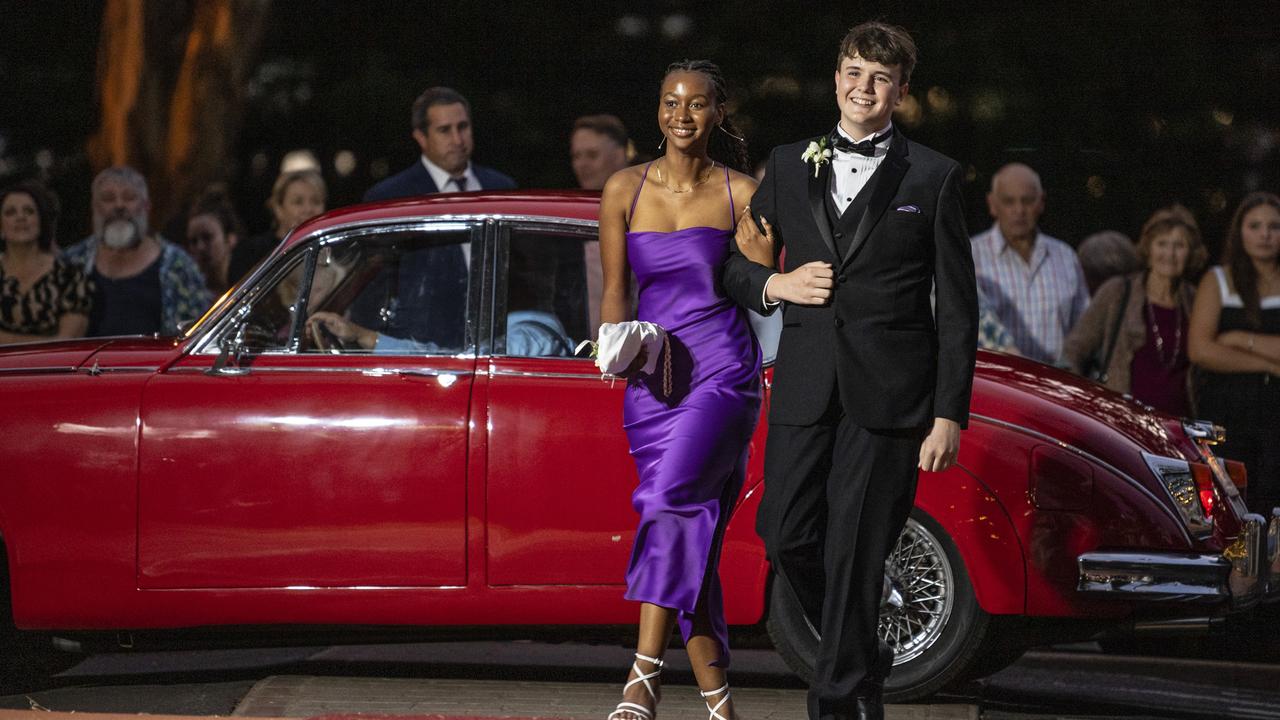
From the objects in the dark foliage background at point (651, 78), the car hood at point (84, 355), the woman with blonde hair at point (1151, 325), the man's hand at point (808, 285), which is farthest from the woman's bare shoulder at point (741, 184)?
the dark foliage background at point (651, 78)

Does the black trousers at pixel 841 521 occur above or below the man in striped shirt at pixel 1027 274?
below

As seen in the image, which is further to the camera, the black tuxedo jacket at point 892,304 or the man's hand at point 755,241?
the man's hand at point 755,241

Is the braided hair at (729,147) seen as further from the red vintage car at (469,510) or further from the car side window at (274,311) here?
the car side window at (274,311)

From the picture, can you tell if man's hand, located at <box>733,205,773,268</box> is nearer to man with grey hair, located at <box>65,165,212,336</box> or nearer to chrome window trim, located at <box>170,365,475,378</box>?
chrome window trim, located at <box>170,365,475,378</box>

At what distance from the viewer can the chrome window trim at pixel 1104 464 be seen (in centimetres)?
669

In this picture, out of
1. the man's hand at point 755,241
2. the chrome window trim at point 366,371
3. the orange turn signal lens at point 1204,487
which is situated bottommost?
the orange turn signal lens at point 1204,487

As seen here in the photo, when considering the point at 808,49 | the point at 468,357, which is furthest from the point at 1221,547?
the point at 808,49

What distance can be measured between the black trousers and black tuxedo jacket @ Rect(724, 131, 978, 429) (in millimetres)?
81

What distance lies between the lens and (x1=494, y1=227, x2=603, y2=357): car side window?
6938 millimetres

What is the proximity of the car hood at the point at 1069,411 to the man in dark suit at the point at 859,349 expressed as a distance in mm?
1402

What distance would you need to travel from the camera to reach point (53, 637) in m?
7.01

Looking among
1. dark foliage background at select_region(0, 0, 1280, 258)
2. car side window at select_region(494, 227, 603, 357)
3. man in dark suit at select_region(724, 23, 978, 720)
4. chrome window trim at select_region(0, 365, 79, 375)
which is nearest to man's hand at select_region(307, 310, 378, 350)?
car side window at select_region(494, 227, 603, 357)

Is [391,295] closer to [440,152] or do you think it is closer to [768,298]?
[768,298]

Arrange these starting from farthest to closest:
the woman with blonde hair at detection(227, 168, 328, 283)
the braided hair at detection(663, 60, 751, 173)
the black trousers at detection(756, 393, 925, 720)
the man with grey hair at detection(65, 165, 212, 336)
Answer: the woman with blonde hair at detection(227, 168, 328, 283) → the man with grey hair at detection(65, 165, 212, 336) → the braided hair at detection(663, 60, 751, 173) → the black trousers at detection(756, 393, 925, 720)
